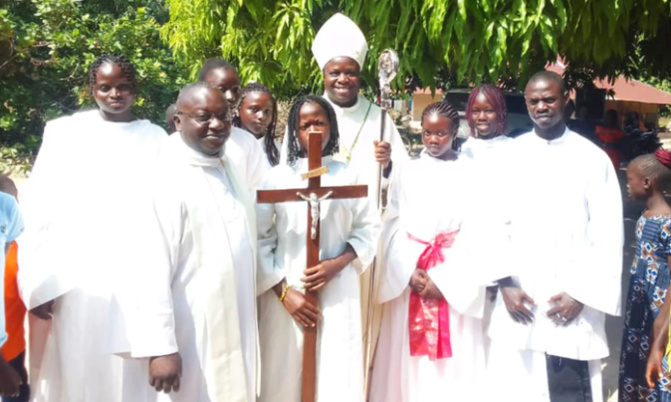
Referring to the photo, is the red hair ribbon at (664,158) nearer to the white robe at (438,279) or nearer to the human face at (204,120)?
the white robe at (438,279)

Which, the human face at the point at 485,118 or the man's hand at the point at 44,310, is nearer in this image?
the man's hand at the point at 44,310

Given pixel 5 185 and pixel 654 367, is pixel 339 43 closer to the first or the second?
pixel 5 185

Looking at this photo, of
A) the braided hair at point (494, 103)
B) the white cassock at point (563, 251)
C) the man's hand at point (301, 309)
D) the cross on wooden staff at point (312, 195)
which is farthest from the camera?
the braided hair at point (494, 103)

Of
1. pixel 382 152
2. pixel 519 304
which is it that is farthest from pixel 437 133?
pixel 519 304

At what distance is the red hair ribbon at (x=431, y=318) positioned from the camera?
12.5 ft

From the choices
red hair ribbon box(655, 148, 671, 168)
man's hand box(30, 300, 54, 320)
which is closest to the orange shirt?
man's hand box(30, 300, 54, 320)

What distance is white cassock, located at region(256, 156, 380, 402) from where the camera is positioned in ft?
10.9

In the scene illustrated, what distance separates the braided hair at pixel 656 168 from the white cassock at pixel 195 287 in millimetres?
2236

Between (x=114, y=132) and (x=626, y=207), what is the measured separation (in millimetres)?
10953

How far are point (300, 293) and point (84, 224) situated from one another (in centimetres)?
121

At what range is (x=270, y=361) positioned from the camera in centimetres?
336

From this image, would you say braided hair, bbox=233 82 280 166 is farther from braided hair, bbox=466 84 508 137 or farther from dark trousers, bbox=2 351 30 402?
dark trousers, bbox=2 351 30 402

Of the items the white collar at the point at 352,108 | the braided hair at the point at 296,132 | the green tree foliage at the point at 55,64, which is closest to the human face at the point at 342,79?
the white collar at the point at 352,108

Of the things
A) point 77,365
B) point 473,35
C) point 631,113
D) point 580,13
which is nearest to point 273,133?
point 473,35
